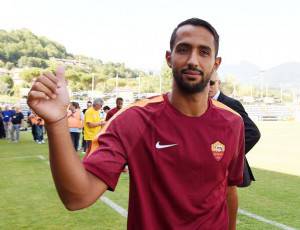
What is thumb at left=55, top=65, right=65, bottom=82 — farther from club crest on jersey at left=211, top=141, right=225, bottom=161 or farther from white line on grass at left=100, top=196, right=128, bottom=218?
white line on grass at left=100, top=196, right=128, bottom=218

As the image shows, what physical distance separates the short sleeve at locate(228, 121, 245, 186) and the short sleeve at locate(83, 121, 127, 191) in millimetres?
728

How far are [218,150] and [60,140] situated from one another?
0.91 m

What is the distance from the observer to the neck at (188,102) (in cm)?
234

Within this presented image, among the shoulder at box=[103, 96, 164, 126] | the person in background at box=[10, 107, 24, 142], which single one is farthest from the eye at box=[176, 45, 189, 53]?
the person in background at box=[10, 107, 24, 142]

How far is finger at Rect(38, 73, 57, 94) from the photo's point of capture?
1.69 meters

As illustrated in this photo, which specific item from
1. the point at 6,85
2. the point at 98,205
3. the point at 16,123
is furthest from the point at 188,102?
the point at 6,85

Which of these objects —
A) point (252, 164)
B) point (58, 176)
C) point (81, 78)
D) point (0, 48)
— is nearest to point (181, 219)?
point (58, 176)

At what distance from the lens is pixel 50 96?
1729 mm

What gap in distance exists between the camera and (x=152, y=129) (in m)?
2.27

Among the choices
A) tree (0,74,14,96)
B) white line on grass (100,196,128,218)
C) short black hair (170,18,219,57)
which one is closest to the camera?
short black hair (170,18,219,57)

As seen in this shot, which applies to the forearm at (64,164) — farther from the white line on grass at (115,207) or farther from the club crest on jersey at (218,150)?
the white line on grass at (115,207)

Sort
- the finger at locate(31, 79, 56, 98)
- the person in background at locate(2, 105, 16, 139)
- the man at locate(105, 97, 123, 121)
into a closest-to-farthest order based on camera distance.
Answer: the finger at locate(31, 79, 56, 98) < the man at locate(105, 97, 123, 121) < the person in background at locate(2, 105, 16, 139)

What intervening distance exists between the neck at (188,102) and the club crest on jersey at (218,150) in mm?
176

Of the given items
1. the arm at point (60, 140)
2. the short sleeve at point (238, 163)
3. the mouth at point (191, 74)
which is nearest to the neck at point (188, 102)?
the mouth at point (191, 74)
